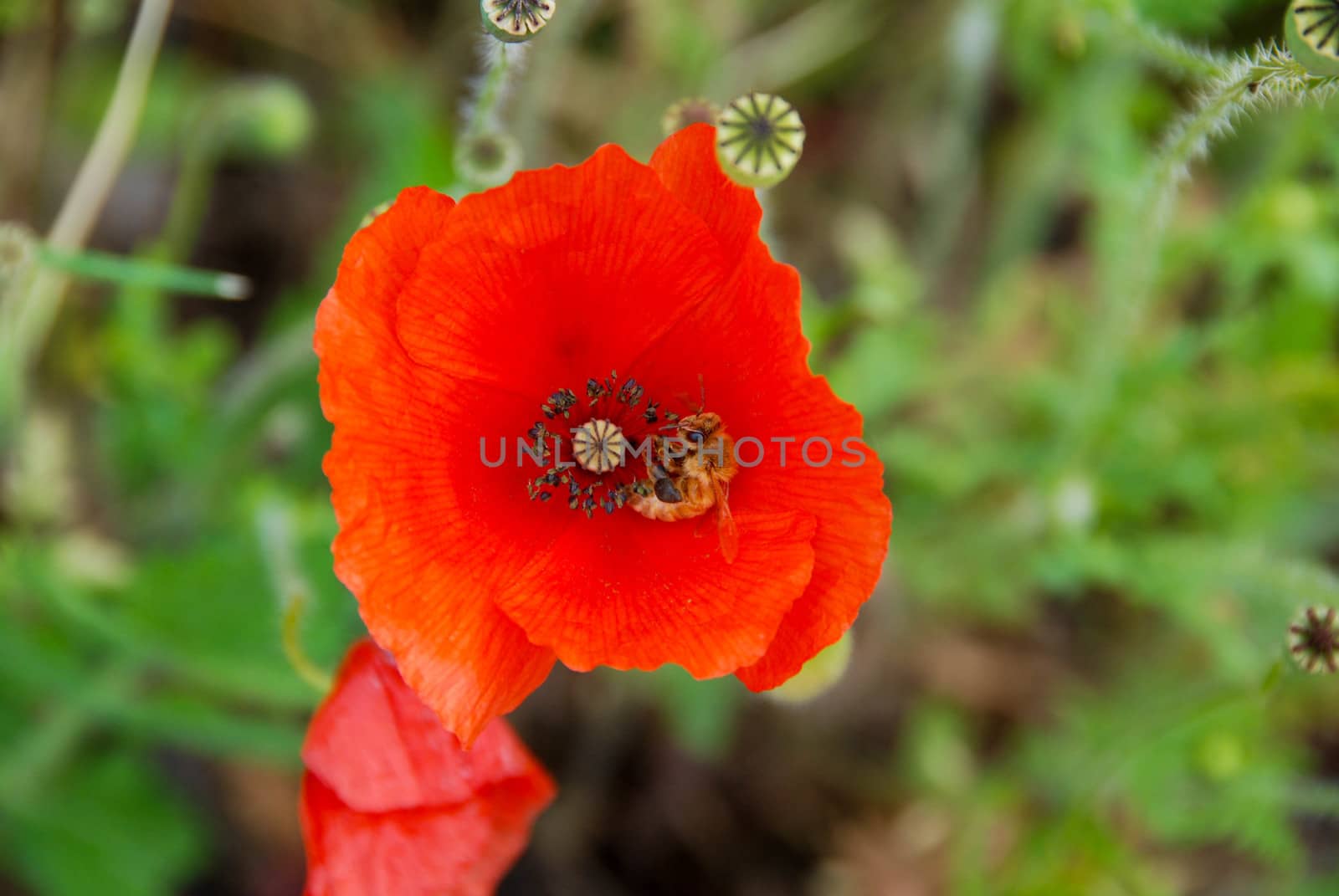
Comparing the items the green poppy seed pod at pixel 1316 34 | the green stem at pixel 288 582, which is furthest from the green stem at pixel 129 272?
the green poppy seed pod at pixel 1316 34

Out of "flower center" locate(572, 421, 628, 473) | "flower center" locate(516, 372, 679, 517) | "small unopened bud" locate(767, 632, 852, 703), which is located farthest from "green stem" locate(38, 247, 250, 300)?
"small unopened bud" locate(767, 632, 852, 703)

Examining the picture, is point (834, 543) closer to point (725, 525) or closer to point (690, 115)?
point (725, 525)

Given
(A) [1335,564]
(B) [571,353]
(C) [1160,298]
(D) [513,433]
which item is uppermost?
(C) [1160,298]

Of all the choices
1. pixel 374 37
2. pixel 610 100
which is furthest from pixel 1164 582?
pixel 374 37

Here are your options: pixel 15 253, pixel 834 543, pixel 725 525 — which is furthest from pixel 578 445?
pixel 15 253

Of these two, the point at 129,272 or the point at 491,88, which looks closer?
the point at 491,88

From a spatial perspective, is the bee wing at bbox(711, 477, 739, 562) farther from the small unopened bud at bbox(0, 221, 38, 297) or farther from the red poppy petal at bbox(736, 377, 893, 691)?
the small unopened bud at bbox(0, 221, 38, 297)

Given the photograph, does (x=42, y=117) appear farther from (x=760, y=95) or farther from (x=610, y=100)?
(x=760, y=95)
